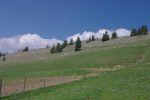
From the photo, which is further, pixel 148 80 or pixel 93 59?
pixel 93 59

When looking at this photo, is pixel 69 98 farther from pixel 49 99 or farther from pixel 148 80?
pixel 148 80

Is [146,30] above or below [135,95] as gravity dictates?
above

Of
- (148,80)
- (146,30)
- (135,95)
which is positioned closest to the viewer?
(135,95)

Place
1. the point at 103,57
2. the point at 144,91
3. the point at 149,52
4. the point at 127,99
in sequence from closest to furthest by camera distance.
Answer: the point at 127,99 < the point at 144,91 < the point at 149,52 < the point at 103,57

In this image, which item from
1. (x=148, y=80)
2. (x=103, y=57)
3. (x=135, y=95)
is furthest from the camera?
(x=103, y=57)

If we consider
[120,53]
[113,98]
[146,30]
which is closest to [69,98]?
[113,98]

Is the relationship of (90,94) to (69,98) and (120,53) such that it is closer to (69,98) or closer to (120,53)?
(69,98)

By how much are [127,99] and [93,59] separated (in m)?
87.9

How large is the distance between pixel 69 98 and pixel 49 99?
4.85ft

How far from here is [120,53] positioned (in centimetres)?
11569

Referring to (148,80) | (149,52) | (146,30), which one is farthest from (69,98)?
(146,30)

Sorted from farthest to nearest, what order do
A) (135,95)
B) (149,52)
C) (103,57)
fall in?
(103,57) < (149,52) < (135,95)

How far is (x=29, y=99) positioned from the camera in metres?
28.8

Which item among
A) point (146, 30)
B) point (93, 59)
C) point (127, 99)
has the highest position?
point (146, 30)
